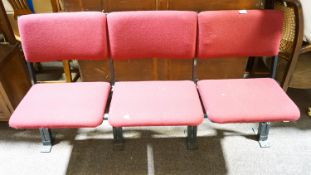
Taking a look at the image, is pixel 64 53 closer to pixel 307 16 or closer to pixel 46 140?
pixel 46 140

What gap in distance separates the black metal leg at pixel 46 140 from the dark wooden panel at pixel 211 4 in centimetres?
117

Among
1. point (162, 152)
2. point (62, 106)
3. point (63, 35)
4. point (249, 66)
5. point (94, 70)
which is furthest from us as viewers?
point (249, 66)

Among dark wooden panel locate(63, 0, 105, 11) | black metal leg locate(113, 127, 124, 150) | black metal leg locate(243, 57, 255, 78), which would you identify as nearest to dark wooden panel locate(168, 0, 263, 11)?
dark wooden panel locate(63, 0, 105, 11)

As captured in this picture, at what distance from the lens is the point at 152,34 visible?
5.67 ft

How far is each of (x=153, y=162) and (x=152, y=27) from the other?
85 cm

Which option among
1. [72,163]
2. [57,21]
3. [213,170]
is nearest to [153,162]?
[213,170]

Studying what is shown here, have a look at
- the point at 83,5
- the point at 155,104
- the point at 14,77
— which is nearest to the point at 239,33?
the point at 155,104

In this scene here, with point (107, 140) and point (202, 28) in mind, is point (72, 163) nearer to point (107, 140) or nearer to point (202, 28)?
point (107, 140)

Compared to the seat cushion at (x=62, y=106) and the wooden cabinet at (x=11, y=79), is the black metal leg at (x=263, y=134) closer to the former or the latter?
the seat cushion at (x=62, y=106)

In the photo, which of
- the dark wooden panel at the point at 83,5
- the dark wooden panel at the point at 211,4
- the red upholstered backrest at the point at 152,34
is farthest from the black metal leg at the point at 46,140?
the dark wooden panel at the point at 211,4

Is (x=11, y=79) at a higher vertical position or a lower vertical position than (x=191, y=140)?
higher

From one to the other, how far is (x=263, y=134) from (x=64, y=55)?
1403mm

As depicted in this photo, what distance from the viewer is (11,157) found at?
1.88m

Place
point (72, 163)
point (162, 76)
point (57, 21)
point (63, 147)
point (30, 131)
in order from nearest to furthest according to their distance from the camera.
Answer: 1. point (57, 21)
2. point (72, 163)
3. point (63, 147)
4. point (30, 131)
5. point (162, 76)
